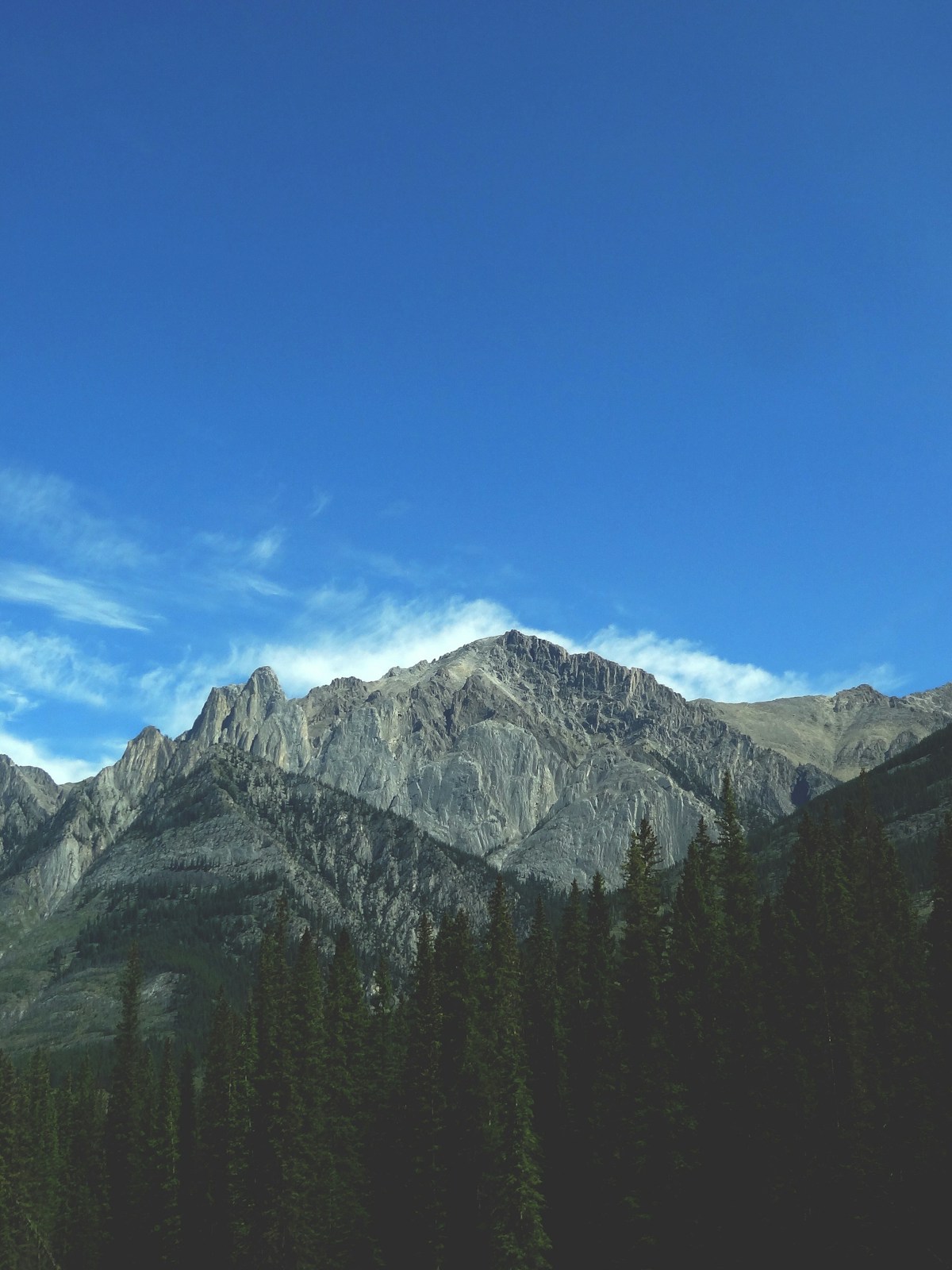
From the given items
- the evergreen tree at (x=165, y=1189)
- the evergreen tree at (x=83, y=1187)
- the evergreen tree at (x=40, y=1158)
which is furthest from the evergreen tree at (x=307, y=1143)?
the evergreen tree at (x=83, y=1187)

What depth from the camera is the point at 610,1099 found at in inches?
2606

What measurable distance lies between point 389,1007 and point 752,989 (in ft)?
133

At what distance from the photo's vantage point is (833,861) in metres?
81.8

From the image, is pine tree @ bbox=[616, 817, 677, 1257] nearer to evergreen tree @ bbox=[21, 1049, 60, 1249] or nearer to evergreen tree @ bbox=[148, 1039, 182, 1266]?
evergreen tree @ bbox=[148, 1039, 182, 1266]

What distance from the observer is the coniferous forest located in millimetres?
61719

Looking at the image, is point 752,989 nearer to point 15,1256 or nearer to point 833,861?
point 833,861

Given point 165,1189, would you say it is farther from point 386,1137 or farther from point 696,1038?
point 696,1038

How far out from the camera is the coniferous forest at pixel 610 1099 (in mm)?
61719

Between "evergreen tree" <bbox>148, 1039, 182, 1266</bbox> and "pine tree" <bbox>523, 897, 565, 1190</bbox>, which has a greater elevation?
"pine tree" <bbox>523, 897, 565, 1190</bbox>

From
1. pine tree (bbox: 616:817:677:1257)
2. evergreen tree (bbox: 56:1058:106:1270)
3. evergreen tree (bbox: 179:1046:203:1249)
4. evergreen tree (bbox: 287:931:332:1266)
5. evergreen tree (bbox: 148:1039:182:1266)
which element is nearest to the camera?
pine tree (bbox: 616:817:677:1257)

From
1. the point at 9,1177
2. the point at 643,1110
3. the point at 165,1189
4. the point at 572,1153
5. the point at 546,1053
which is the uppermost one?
the point at 546,1053

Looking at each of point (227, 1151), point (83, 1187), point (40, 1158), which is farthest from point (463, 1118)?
point (40, 1158)

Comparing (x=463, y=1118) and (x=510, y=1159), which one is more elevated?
(x=463, y=1118)

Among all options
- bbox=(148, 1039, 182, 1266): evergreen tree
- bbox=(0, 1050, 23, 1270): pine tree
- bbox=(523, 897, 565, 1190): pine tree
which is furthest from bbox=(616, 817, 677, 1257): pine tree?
bbox=(0, 1050, 23, 1270): pine tree
